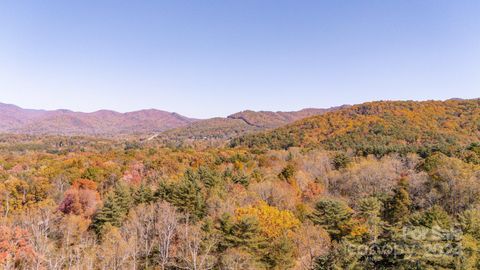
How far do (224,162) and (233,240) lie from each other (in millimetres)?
52792

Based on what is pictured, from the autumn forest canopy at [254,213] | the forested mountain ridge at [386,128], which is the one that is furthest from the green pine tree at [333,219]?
the forested mountain ridge at [386,128]

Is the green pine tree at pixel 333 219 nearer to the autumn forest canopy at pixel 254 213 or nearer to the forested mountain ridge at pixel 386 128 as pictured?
the autumn forest canopy at pixel 254 213

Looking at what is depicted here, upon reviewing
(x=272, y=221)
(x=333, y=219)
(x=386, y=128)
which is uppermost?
(x=386, y=128)

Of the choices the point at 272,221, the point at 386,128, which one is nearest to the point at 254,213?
the point at 272,221

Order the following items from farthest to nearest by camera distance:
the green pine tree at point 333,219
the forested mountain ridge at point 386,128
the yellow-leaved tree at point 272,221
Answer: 1. the forested mountain ridge at point 386,128
2. the green pine tree at point 333,219
3. the yellow-leaved tree at point 272,221

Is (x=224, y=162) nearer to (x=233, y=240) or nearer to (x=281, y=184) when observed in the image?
(x=281, y=184)

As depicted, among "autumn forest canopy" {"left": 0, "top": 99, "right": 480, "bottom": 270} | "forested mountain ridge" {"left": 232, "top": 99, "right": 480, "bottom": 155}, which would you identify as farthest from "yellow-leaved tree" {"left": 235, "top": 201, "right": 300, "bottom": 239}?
"forested mountain ridge" {"left": 232, "top": 99, "right": 480, "bottom": 155}

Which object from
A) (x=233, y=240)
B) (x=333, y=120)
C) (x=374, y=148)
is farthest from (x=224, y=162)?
(x=333, y=120)

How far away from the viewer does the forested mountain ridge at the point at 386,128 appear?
303 ft

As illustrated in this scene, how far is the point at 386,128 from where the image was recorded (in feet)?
346

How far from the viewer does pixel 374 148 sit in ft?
254

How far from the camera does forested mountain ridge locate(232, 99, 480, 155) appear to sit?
9250 centimetres

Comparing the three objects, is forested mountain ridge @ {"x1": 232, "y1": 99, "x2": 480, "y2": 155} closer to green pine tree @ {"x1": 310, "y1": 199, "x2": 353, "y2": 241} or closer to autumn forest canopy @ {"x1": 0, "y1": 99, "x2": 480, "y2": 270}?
autumn forest canopy @ {"x1": 0, "y1": 99, "x2": 480, "y2": 270}

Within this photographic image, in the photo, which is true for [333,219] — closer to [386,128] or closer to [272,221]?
[272,221]
